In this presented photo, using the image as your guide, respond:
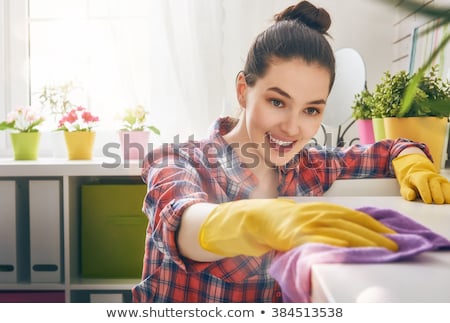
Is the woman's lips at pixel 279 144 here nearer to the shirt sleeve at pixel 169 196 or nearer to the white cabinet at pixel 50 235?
the shirt sleeve at pixel 169 196

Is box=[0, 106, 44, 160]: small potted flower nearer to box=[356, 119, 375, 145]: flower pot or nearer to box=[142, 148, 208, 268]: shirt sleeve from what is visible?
box=[142, 148, 208, 268]: shirt sleeve

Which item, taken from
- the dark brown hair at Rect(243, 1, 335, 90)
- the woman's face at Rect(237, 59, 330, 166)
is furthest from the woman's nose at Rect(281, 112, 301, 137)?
the dark brown hair at Rect(243, 1, 335, 90)

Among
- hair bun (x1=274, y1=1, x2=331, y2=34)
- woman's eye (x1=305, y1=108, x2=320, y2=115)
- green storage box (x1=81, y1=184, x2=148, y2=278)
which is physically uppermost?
hair bun (x1=274, y1=1, x2=331, y2=34)

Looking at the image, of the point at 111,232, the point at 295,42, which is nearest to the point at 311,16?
the point at 295,42

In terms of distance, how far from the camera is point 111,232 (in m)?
1.43

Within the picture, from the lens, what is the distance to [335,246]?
0.35m

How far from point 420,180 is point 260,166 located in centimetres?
32

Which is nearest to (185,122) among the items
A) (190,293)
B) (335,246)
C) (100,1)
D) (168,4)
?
(168,4)

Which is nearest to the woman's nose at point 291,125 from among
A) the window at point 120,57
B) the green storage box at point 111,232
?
the green storage box at point 111,232

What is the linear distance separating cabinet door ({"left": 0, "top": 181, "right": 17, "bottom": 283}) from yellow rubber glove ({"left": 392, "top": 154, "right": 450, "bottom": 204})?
98 centimetres

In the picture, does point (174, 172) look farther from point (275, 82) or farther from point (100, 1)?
point (100, 1)

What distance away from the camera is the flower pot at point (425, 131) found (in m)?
1.06

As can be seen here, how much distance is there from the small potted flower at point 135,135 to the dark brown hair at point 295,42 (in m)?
0.55

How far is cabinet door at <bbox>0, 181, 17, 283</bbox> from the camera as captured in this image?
140cm
